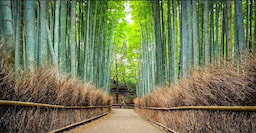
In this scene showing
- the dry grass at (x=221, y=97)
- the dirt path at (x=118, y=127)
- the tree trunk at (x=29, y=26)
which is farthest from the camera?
the dirt path at (x=118, y=127)

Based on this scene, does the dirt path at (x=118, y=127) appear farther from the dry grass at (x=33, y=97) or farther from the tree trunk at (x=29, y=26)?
the tree trunk at (x=29, y=26)

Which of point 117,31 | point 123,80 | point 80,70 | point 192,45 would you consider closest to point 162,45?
point 192,45

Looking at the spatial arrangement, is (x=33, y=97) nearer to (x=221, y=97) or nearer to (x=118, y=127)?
(x=221, y=97)

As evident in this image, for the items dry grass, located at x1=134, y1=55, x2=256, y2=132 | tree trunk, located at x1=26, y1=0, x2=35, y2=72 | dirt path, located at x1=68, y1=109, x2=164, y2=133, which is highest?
tree trunk, located at x1=26, y1=0, x2=35, y2=72

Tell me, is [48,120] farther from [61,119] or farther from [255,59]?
[255,59]

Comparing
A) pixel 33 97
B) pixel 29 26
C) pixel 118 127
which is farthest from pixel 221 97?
pixel 118 127

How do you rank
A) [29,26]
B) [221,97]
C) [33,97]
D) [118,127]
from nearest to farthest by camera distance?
[221,97]
[33,97]
[29,26]
[118,127]

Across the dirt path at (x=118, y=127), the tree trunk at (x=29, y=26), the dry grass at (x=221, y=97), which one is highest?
the tree trunk at (x=29, y=26)

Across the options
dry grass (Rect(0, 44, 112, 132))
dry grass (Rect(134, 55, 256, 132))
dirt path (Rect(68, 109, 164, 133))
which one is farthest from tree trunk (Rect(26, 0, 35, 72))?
dry grass (Rect(134, 55, 256, 132))

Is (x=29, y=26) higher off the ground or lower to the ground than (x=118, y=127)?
higher

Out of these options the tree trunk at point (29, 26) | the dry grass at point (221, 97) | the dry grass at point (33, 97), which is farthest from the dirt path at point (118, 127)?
the tree trunk at point (29, 26)

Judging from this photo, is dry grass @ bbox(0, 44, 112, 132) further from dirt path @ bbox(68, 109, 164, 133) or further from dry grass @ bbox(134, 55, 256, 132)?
dry grass @ bbox(134, 55, 256, 132)

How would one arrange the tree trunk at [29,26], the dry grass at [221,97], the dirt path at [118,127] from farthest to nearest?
the dirt path at [118,127] → the tree trunk at [29,26] → the dry grass at [221,97]

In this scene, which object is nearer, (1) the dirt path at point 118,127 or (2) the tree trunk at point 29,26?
(2) the tree trunk at point 29,26
